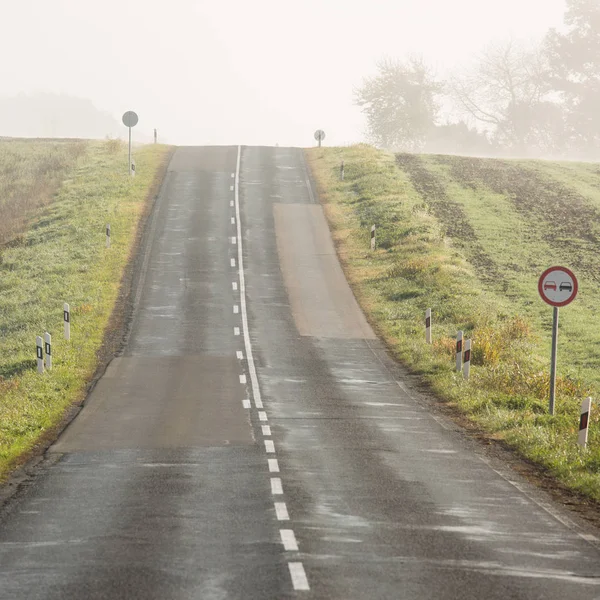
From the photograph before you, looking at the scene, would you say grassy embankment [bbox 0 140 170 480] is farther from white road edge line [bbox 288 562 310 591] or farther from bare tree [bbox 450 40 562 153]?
bare tree [bbox 450 40 562 153]

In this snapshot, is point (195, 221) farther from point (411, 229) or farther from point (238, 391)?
point (238, 391)

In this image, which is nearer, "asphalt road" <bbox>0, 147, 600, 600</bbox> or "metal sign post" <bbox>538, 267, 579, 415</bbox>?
"asphalt road" <bbox>0, 147, 600, 600</bbox>

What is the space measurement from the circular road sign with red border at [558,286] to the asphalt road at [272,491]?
10.3 ft

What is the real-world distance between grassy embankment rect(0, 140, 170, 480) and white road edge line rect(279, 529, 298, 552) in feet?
19.5

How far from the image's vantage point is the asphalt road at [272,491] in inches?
383

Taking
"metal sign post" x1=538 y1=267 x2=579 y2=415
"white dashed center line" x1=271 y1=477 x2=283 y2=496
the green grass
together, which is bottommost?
"white dashed center line" x1=271 y1=477 x2=283 y2=496

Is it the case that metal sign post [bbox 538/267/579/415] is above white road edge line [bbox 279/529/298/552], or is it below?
above

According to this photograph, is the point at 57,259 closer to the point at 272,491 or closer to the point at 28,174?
the point at 28,174

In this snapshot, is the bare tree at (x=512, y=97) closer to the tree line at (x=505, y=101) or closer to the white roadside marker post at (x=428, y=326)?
the tree line at (x=505, y=101)

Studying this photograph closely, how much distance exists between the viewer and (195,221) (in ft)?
150

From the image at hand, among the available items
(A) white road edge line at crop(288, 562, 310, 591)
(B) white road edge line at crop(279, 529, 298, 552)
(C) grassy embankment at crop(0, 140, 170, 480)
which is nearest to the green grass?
(C) grassy embankment at crop(0, 140, 170, 480)

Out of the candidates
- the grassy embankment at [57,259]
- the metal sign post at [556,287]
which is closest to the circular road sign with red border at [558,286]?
the metal sign post at [556,287]

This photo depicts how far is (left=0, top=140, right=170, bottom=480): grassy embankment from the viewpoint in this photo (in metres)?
21.1

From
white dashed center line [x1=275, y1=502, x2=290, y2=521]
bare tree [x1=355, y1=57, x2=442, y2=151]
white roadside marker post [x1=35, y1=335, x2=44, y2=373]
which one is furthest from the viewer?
bare tree [x1=355, y1=57, x2=442, y2=151]
